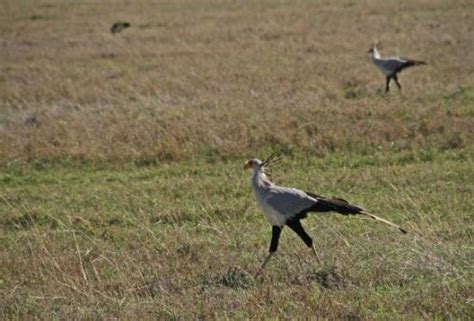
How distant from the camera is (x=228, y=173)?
9.59 meters

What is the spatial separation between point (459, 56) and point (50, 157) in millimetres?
10460

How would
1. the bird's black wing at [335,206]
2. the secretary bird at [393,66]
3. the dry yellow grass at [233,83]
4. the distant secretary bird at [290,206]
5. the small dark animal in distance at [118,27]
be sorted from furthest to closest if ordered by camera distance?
the small dark animal in distance at [118,27] → the secretary bird at [393,66] → the dry yellow grass at [233,83] → the distant secretary bird at [290,206] → the bird's black wing at [335,206]

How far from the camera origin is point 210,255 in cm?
615

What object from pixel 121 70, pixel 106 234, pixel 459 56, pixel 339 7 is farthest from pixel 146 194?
pixel 339 7

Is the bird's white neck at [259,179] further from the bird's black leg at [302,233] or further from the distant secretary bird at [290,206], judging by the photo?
the bird's black leg at [302,233]

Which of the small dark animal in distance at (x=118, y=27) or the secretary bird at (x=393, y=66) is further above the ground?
the secretary bird at (x=393, y=66)

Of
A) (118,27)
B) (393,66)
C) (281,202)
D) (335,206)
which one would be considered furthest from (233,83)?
(118,27)

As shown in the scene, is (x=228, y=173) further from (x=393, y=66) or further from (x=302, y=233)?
(x=393, y=66)

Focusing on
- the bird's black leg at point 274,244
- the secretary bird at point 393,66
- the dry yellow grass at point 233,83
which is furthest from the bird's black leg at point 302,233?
the secretary bird at point 393,66

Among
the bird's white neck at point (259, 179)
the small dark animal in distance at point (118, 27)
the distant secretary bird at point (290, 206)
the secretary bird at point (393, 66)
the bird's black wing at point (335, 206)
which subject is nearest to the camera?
the bird's black wing at point (335, 206)

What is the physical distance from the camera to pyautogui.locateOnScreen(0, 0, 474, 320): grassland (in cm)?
510

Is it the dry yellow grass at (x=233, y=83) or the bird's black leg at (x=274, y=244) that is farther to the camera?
the dry yellow grass at (x=233, y=83)

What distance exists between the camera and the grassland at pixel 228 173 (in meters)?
5.10

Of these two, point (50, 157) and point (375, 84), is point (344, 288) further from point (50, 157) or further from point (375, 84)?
point (375, 84)
